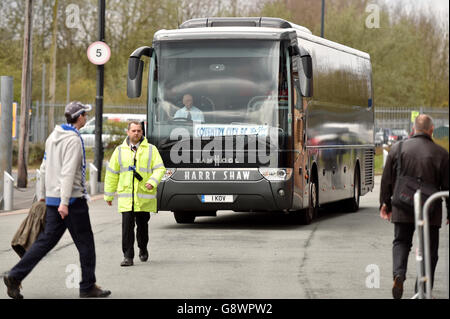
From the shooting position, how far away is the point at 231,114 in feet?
57.3

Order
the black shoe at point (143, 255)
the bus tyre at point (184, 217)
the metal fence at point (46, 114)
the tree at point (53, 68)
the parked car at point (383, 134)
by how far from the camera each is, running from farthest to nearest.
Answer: the parked car at point (383, 134)
the tree at point (53, 68)
the metal fence at point (46, 114)
the bus tyre at point (184, 217)
the black shoe at point (143, 255)

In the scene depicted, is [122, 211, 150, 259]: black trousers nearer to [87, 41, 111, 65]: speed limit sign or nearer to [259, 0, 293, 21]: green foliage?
[87, 41, 111, 65]: speed limit sign

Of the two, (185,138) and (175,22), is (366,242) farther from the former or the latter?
(175,22)

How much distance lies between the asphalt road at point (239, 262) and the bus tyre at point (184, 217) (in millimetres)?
191

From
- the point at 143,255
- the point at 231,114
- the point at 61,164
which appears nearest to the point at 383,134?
the point at 231,114

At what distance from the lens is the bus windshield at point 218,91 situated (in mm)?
17359

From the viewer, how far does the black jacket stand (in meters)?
9.56

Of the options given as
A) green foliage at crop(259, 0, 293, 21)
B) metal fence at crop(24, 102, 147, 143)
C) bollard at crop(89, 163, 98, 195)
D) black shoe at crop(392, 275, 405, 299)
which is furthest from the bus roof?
green foliage at crop(259, 0, 293, 21)

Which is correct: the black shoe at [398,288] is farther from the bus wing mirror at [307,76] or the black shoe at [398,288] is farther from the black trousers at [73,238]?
the bus wing mirror at [307,76]

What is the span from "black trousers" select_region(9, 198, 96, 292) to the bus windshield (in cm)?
740

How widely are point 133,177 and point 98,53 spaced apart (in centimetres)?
1403

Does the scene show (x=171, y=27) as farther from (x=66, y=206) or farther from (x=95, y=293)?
(x=66, y=206)

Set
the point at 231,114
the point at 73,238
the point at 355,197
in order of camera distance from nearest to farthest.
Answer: the point at 73,238 → the point at 231,114 → the point at 355,197

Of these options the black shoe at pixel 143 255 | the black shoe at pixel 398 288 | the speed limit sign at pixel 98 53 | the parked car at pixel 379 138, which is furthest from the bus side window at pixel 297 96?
the parked car at pixel 379 138
